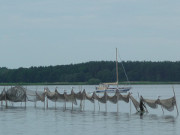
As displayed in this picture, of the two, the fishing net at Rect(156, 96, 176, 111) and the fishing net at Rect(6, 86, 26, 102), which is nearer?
the fishing net at Rect(156, 96, 176, 111)

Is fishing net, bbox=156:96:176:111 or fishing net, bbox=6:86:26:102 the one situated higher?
fishing net, bbox=6:86:26:102

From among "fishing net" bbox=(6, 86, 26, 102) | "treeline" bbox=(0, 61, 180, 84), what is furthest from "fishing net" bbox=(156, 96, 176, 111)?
"treeline" bbox=(0, 61, 180, 84)

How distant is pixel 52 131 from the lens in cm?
3231

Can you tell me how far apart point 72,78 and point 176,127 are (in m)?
159

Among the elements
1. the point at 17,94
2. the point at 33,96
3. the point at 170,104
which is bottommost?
the point at 170,104

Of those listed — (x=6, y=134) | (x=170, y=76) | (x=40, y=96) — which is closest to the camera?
(x=6, y=134)

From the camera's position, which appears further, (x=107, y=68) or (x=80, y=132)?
(x=107, y=68)

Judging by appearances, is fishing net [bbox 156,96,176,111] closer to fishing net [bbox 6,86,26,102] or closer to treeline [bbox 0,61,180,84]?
fishing net [bbox 6,86,26,102]

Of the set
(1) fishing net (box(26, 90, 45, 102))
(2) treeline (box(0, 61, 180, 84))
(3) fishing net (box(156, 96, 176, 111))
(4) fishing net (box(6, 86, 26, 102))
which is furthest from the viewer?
(2) treeline (box(0, 61, 180, 84))

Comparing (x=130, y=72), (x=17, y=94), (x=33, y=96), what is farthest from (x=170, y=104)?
(x=130, y=72)

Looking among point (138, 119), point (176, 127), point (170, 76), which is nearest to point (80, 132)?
point (176, 127)

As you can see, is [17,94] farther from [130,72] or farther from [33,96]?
[130,72]

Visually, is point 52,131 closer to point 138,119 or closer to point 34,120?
point 34,120

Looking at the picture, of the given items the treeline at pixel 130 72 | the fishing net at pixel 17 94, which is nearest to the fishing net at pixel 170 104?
the fishing net at pixel 17 94
